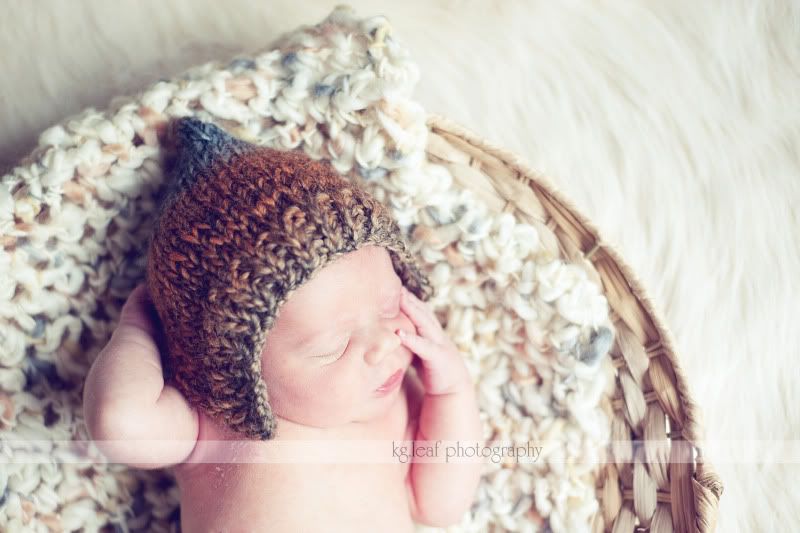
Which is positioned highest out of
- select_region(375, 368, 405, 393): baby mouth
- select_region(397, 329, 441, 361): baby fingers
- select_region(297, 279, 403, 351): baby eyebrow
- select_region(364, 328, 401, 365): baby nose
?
select_region(297, 279, 403, 351): baby eyebrow

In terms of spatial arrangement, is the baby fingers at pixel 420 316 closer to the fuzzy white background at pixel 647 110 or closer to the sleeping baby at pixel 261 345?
the sleeping baby at pixel 261 345

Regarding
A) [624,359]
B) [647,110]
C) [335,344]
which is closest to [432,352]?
[335,344]

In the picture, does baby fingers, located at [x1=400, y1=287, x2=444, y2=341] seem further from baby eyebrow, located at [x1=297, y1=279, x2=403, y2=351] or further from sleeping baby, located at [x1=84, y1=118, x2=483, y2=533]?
baby eyebrow, located at [x1=297, y1=279, x2=403, y2=351]

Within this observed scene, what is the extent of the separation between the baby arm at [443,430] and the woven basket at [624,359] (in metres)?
0.19

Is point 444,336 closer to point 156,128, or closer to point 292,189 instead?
point 292,189

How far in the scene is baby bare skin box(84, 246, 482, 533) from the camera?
816 mm

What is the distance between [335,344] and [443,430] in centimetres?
24

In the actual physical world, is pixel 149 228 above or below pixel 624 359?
above

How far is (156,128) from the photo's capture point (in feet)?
2.99

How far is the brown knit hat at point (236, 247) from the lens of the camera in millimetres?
776

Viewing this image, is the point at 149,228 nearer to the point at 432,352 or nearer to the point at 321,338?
the point at 321,338

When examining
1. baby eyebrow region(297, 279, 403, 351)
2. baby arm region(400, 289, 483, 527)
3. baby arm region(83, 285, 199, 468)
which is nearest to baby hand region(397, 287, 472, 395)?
baby arm region(400, 289, 483, 527)

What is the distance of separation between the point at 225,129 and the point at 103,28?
36 cm

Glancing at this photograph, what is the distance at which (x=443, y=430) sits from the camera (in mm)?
993
